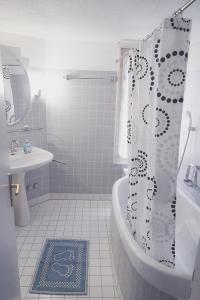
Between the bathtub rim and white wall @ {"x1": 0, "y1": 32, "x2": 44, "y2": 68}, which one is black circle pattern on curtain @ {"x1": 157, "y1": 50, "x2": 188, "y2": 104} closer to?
the bathtub rim

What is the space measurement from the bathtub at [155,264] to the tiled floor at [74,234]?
199mm

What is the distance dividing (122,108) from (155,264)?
2.26 m

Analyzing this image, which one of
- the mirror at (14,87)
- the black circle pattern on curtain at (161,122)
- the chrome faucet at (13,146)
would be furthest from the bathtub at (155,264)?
the mirror at (14,87)

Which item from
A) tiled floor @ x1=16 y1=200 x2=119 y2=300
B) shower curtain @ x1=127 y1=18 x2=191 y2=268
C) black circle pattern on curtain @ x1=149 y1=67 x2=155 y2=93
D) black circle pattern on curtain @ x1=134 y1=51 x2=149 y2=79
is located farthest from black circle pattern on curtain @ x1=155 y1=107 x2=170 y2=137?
tiled floor @ x1=16 y1=200 x2=119 y2=300

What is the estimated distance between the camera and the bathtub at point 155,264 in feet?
4.72

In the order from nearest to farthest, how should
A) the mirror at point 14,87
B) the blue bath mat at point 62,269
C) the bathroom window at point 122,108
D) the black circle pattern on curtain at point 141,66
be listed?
the black circle pattern on curtain at point 141,66 < the blue bath mat at point 62,269 < the mirror at point 14,87 < the bathroom window at point 122,108

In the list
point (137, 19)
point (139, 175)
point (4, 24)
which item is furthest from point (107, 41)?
point (139, 175)

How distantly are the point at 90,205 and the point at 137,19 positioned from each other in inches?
99.1

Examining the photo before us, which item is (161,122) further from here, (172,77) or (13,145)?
(13,145)

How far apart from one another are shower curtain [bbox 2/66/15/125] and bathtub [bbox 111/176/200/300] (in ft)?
5.22

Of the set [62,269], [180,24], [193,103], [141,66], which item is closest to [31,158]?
[62,269]

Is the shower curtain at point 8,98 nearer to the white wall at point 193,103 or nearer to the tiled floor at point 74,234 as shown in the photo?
the tiled floor at point 74,234

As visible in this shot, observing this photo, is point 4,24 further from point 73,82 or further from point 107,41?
point 107,41

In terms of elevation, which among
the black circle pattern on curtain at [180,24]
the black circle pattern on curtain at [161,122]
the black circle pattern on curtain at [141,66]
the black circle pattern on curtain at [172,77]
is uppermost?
the black circle pattern on curtain at [180,24]
